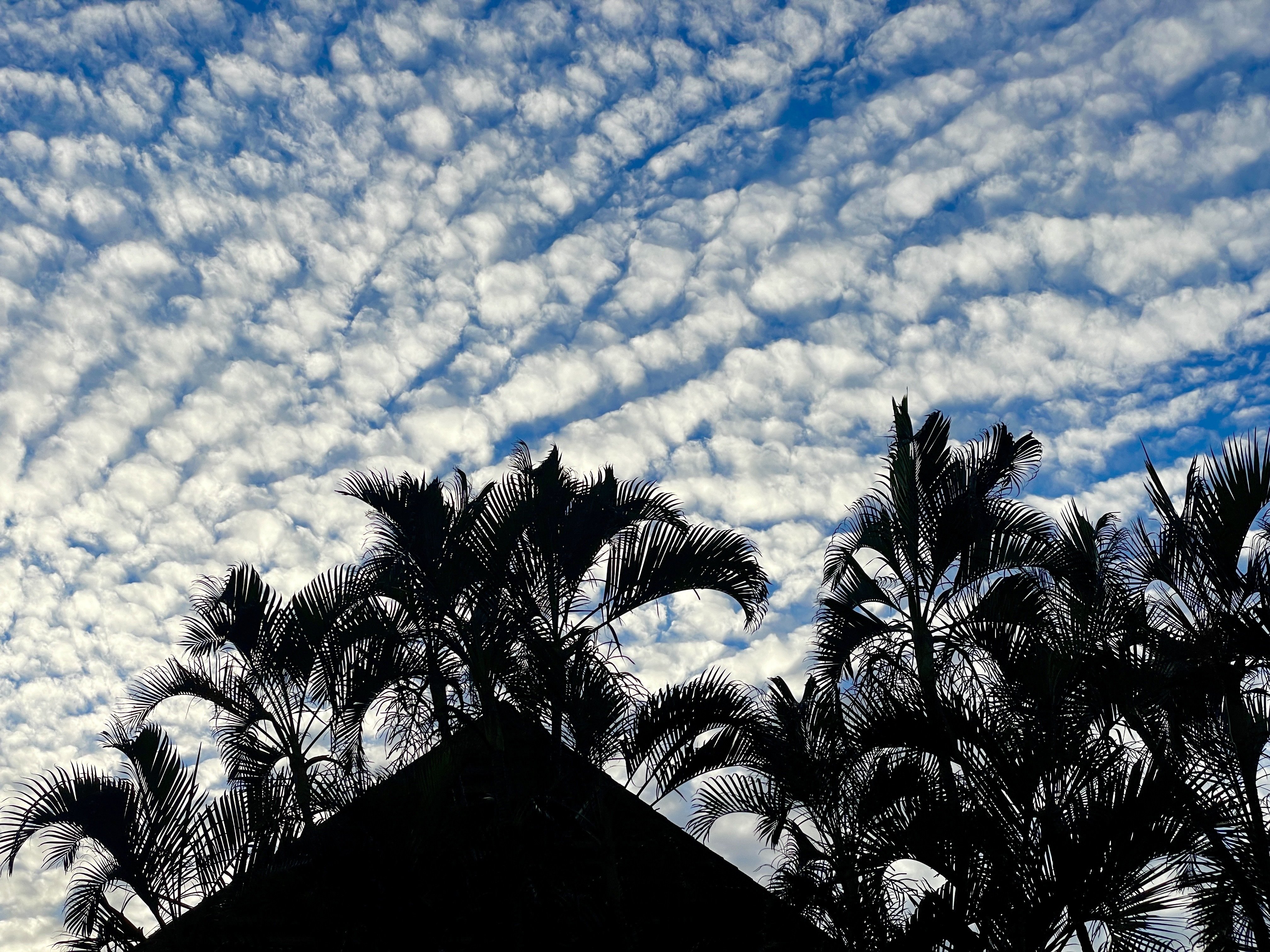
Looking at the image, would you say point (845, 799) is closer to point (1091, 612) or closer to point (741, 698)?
point (741, 698)

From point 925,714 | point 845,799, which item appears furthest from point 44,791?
point 925,714

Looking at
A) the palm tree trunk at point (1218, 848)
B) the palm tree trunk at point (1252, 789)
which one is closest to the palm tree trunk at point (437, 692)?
the palm tree trunk at point (1218, 848)

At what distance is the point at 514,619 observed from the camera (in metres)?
7.70

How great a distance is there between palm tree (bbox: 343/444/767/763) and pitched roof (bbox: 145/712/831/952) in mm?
599

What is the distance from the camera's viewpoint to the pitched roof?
5.83m

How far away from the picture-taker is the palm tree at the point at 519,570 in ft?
25.3

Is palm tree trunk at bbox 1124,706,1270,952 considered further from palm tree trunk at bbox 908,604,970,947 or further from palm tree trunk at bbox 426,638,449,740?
palm tree trunk at bbox 426,638,449,740

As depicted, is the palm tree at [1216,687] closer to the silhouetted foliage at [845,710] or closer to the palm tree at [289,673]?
the silhouetted foliage at [845,710]

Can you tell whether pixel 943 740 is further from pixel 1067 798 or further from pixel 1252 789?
pixel 1252 789

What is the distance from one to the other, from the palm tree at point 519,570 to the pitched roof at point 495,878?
60 centimetres

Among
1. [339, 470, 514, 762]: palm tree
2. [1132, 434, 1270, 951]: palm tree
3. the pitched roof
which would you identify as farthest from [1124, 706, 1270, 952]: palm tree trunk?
[339, 470, 514, 762]: palm tree

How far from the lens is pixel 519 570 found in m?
7.88

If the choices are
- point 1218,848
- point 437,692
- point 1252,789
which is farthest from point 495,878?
point 1252,789

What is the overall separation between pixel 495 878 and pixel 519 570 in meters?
2.26
